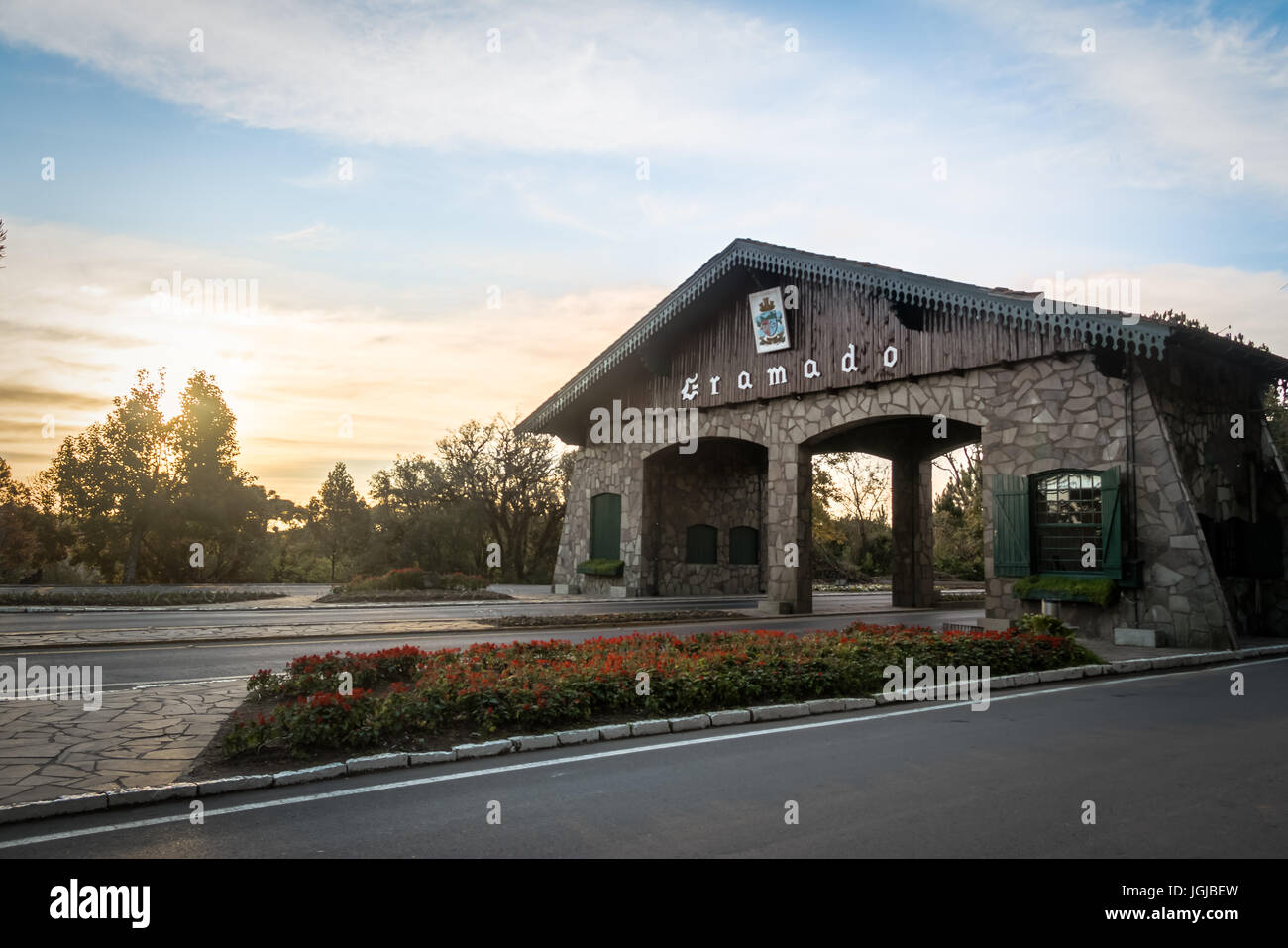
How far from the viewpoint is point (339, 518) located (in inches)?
1661

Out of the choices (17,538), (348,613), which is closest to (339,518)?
(17,538)

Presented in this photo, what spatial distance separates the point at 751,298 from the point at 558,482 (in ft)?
68.9

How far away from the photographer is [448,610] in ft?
69.0

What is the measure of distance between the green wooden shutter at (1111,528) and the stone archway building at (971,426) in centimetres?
2

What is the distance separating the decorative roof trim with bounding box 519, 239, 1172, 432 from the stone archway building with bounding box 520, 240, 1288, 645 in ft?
0.14

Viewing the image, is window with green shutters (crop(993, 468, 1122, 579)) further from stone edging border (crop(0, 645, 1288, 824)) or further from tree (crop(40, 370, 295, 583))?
tree (crop(40, 370, 295, 583))

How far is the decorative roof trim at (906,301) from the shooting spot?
14.2 metres

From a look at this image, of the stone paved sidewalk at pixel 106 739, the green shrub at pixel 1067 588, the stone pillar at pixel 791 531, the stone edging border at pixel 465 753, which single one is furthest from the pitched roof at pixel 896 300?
the stone paved sidewalk at pixel 106 739

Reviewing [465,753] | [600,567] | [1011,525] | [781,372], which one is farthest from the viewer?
[600,567]

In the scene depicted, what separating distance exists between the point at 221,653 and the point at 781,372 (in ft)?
45.5

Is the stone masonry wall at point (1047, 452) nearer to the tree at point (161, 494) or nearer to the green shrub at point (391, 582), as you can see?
the green shrub at point (391, 582)

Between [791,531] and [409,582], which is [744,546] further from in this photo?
[409,582]

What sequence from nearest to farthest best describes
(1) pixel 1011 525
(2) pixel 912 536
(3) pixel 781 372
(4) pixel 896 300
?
(1) pixel 1011 525, (4) pixel 896 300, (3) pixel 781 372, (2) pixel 912 536
